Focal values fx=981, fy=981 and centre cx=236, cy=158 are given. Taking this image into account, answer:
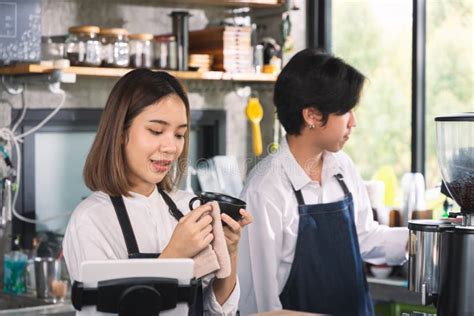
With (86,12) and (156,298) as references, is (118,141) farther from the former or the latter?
(86,12)

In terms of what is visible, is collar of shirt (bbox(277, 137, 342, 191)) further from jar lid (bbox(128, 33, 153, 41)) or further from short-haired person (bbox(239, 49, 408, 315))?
jar lid (bbox(128, 33, 153, 41))

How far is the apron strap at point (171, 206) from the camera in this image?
107 inches

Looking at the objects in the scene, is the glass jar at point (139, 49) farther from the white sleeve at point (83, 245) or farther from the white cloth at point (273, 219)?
the white sleeve at point (83, 245)

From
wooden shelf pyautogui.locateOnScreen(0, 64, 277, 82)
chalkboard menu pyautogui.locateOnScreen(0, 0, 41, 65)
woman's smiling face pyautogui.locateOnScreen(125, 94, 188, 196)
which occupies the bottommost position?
woman's smiling face pyautogui.locateOnScreen(125, 94, 188, 196)

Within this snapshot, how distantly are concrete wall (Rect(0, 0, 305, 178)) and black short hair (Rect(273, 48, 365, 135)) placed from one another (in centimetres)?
108

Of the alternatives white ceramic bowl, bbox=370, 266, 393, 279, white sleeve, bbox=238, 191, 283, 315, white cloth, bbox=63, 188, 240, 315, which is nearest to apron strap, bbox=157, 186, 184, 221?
white cloth, bbox=63, 188, 240, 315

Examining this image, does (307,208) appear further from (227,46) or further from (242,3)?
(242,3)

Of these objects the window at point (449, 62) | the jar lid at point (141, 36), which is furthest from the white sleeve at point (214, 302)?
the window at point (449, 62)

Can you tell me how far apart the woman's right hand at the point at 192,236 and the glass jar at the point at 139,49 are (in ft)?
7.54

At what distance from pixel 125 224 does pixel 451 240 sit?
34.2 inches

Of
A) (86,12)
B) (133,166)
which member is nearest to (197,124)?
(86,12)

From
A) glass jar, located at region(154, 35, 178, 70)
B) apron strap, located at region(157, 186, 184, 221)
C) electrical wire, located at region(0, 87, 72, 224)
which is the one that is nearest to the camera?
apron strap, located at region(157, 186, 184, 221)

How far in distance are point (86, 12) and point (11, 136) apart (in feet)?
2.40

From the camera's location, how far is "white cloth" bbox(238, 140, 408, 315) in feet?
10.5
